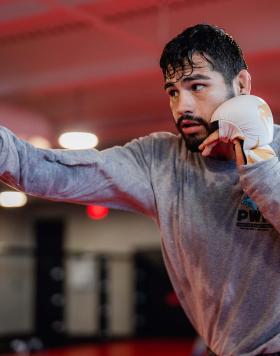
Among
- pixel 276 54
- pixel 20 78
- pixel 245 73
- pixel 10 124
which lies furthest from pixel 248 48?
pixel 245 73

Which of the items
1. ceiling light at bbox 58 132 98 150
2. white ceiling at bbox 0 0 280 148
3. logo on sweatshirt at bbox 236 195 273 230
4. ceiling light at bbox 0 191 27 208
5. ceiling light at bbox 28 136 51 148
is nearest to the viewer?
logo on sweatshirt at bbox 236 195 273 230

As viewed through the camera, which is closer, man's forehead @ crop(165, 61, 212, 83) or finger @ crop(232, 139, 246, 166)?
finger @ crop(232, 139, 246, 166)

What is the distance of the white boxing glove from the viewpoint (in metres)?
1.79

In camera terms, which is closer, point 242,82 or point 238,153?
point 238,153

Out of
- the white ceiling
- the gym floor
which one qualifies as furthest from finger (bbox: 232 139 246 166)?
the gym floor

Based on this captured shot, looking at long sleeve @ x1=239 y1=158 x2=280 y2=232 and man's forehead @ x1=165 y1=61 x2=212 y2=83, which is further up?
man's forehead @ x1=165 y1=61 x2=212 y2=83

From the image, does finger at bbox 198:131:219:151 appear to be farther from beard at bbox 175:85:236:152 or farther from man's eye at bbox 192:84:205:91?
→ man's eye at bbox 192:84:205:91

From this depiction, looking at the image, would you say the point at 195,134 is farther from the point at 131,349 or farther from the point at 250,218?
the point at 131,349

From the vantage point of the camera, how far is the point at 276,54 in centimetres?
637

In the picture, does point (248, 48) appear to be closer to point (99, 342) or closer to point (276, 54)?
point (276, 54)

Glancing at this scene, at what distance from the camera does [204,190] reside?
1.91 m

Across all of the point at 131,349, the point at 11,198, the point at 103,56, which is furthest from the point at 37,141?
the point at 131,349

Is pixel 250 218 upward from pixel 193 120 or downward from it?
downward

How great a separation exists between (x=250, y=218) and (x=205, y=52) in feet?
1.59
